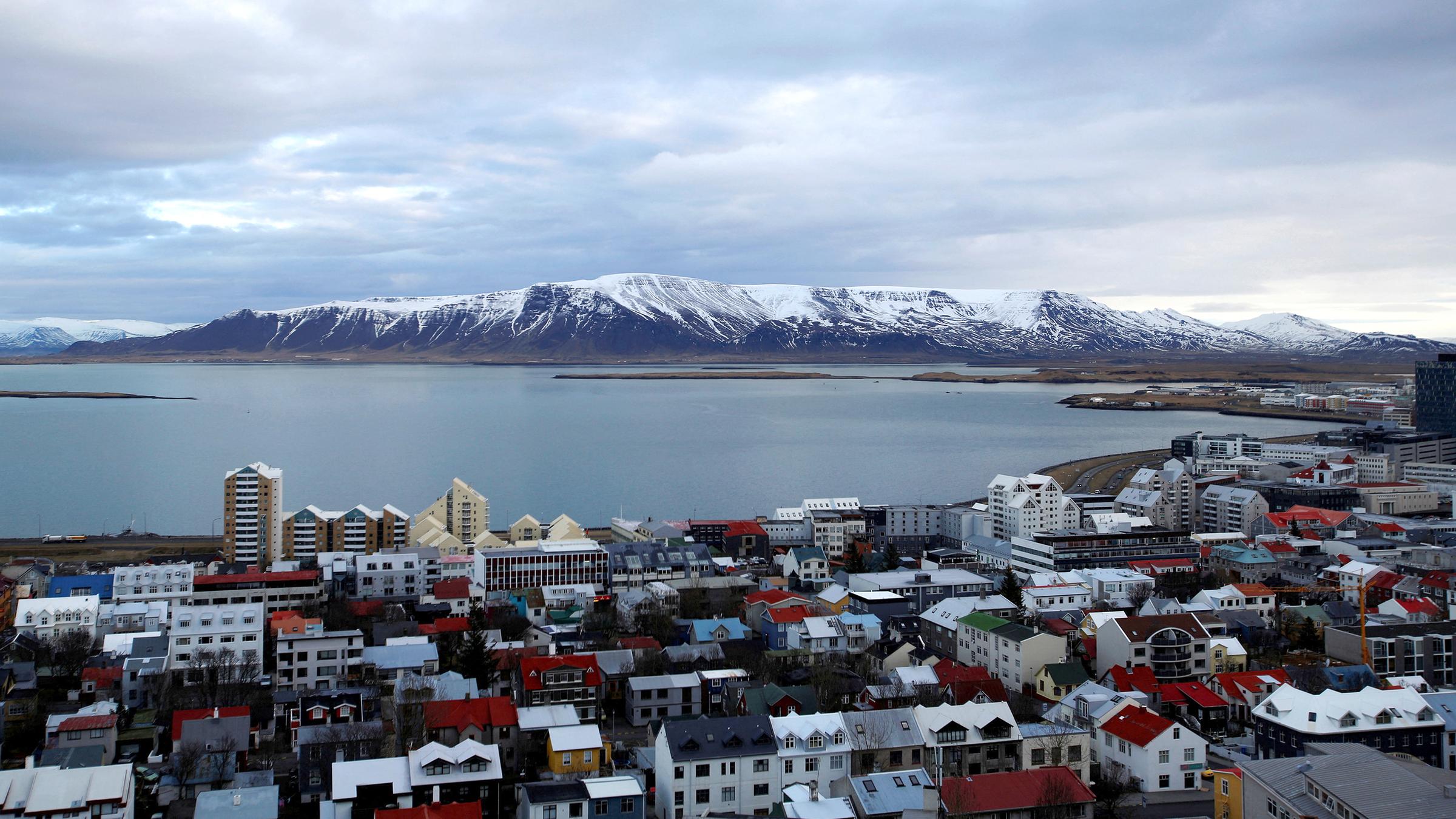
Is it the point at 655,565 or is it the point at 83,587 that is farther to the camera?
the point at 655,565

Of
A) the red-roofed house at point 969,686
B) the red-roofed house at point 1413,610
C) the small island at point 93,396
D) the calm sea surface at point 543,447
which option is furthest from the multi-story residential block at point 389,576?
the small island at point 93,396

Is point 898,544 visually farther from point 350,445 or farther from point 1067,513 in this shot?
point 350,445

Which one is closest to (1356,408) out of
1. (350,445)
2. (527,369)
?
(350,445)

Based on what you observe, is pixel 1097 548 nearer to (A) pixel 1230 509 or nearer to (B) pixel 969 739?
(A) pixel 1230 509

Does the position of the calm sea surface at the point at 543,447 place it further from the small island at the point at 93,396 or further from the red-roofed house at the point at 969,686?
the red-roofed house at the point at 969,686

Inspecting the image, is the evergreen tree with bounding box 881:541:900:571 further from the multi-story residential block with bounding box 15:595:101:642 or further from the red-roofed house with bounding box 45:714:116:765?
the red-roofed house with bounding box 45:714:116:765

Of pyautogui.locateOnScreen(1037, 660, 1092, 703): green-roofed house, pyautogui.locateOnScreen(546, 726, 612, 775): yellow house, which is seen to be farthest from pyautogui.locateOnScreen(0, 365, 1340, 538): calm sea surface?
pyautogui.locateOnScreen(546, 726, 612, 775): yellow house

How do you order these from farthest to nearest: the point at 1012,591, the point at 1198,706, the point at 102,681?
the point at 1012,591 → the point at 102,681 → the point at 1198,706

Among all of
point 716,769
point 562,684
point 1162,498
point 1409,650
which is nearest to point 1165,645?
point 1409,650
